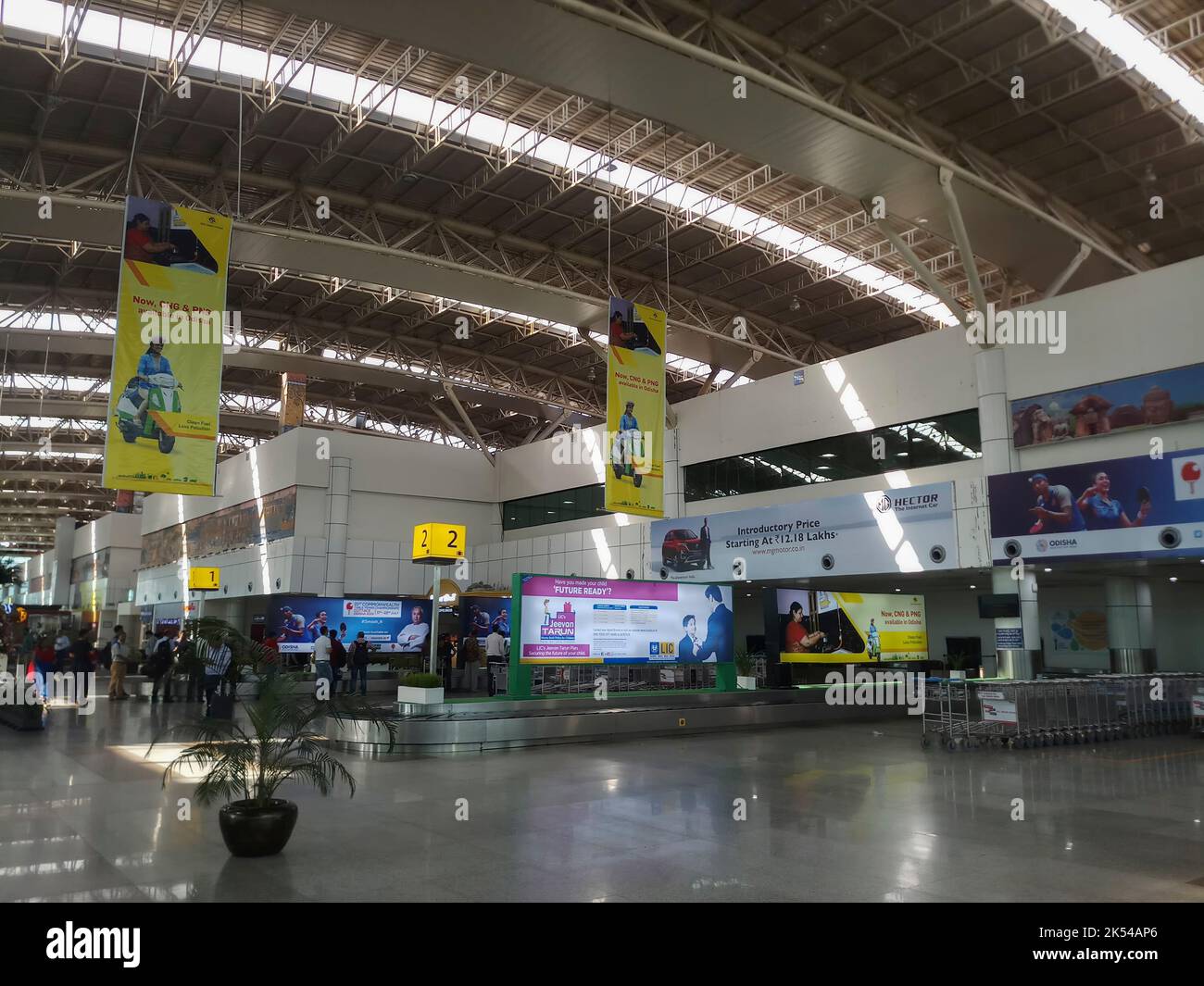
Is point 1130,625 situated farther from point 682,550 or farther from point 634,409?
point 634,409

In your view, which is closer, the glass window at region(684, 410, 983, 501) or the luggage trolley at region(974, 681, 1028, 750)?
the luggage trolley at region(974, 681, 1028, 750)

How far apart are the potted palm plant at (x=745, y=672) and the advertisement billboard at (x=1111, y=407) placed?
25.3ft

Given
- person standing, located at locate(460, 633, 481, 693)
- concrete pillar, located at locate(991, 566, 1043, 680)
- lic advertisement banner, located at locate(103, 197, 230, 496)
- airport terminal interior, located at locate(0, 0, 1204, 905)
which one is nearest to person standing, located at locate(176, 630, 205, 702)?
airport terminal interior, located at locate(0, 0, 1204, 905)

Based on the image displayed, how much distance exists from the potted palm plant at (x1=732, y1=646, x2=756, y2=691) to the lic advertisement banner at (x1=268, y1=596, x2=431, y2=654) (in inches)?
602

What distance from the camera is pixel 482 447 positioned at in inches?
1366

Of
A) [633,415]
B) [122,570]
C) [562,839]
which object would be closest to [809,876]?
[562,839]

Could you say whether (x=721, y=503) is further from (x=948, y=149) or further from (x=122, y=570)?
(x=122, y=570)

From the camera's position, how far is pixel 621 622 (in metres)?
17.2

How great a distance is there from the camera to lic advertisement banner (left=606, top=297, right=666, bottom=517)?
18.9 m

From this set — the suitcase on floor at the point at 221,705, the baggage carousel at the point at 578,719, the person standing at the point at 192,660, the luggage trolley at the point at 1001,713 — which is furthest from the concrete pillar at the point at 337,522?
the luggage trolley at the point at 1001,713

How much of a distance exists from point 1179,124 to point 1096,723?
1295 centimetres

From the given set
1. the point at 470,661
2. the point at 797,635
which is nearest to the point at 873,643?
the point at 797,635

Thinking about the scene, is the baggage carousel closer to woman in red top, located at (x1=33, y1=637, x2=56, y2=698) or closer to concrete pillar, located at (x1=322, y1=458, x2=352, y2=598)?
woman in red top, located at (x1=33, y1=637, x2=56, y2=698)

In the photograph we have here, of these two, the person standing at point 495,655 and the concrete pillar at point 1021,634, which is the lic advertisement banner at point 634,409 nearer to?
the person standing at point 495,655
